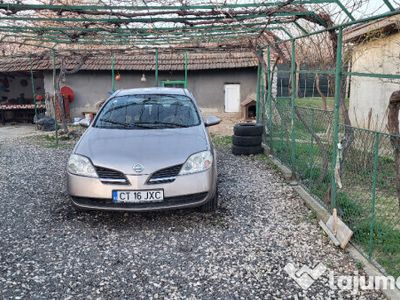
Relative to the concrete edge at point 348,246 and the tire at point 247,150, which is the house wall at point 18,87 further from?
the concrete edge at point 348,246

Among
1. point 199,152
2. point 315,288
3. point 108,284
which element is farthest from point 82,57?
point 315,288

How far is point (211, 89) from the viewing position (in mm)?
16219

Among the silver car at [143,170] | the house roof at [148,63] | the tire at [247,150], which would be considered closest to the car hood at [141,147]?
the silver car at [143,170]

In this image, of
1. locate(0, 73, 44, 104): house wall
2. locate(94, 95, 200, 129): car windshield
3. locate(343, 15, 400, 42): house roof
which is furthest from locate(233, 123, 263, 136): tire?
locate(0, 73, 44, 104): house wall

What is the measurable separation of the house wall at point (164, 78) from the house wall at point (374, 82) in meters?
6.19

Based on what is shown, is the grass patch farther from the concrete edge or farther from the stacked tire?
the concrete edge

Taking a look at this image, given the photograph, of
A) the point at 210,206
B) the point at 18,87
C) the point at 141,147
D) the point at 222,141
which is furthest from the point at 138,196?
the point at 18,87

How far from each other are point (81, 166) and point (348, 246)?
10.0ft

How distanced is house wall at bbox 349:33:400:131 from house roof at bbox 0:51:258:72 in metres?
6.12

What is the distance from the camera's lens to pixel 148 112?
5113mm

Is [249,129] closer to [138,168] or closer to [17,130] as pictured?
[138,168]

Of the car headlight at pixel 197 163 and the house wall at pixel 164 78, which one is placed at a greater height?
the house wall at pixel 164 78

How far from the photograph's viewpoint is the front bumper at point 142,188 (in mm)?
3828

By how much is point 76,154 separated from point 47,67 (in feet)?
42.4
